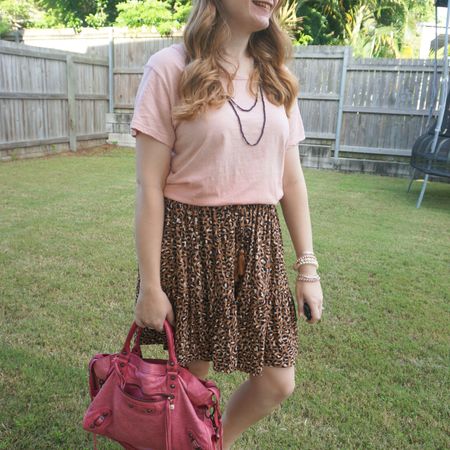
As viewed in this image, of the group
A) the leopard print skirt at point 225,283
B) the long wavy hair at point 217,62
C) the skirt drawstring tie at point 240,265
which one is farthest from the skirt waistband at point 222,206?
the long wavy hair at point 217,62

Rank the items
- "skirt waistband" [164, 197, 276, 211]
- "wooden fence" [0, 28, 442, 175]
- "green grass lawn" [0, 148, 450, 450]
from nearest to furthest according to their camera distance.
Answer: "skirt waistband" [164, 197, 276, 211]
"green grass lawn" [0, 148, 450, 450]
"wooden fence" [0, 28, 442, 175]

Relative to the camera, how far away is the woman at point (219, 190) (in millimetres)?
1308

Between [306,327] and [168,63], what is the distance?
204cm

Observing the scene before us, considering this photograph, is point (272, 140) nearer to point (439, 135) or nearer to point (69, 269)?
point (69, 269)

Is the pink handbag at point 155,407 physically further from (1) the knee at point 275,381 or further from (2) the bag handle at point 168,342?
(1) the knee at point 275,381

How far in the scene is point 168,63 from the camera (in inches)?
51.7

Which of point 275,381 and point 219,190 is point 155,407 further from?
point 219,190

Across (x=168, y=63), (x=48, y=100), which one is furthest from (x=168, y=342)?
(x=48, y=100)

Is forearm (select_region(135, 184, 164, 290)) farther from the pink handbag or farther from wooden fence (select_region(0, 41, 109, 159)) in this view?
wooden fence (select_region(0, 41, 109, 159))

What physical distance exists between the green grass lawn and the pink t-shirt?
113 centimetres

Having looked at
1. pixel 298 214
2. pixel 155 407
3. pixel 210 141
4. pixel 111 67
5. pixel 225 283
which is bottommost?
pixel 155 407

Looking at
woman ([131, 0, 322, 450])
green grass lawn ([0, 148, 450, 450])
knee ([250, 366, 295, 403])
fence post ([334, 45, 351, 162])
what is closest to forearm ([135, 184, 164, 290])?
woman ([131, 0, 322, 450])

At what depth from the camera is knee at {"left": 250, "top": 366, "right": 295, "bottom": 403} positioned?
1526 mm

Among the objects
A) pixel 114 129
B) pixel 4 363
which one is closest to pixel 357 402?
pixel 4 363
